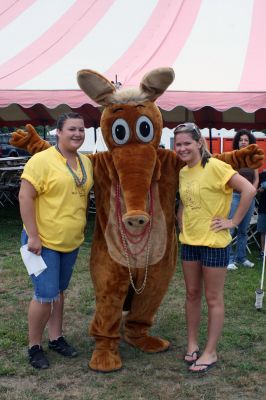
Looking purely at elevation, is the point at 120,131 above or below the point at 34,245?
above

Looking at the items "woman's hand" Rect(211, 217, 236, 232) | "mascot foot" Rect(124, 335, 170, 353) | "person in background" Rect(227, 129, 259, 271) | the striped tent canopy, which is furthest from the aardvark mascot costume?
the striped tent canopy

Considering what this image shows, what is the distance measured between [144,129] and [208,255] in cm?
79

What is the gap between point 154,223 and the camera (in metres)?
2.97

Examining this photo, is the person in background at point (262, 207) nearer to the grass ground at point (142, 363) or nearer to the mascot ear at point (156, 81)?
the grass ground at point (142, 363)

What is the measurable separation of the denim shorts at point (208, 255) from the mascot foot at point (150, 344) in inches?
26.9

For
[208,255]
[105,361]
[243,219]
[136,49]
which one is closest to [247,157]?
[208,255]

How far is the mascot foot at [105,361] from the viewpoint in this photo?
291 centimetres

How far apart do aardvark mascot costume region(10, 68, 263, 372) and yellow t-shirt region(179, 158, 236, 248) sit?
0.20m

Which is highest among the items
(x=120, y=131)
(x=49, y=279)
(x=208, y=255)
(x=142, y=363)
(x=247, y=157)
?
(x=120, y=131)

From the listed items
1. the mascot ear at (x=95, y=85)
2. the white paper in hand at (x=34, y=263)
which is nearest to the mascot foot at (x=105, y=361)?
the white paper in hand at (x=34, y=263)

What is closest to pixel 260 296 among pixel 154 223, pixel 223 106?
pixel 154 223

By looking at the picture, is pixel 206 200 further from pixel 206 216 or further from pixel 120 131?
pixel 120 131

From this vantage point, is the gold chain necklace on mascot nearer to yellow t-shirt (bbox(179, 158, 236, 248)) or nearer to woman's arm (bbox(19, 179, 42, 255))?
yellow t-shirt (bbox(179, 158, 236, 248))

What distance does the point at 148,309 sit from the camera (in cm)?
317
